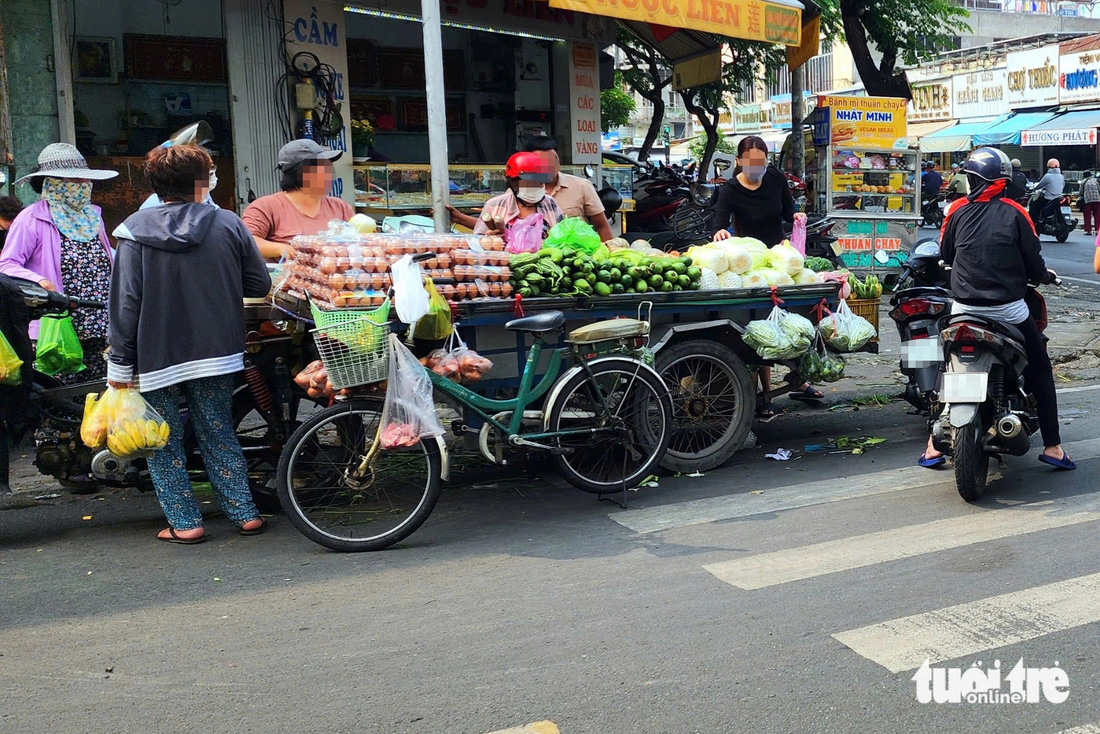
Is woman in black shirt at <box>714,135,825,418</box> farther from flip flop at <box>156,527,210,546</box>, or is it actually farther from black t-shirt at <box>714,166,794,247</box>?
flip flop at <box>156,527,210,546</box>

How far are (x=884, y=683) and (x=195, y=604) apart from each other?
Answer: 8.52 ft

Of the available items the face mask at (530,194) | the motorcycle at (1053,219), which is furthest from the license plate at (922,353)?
the motorcycle at (1053,219)

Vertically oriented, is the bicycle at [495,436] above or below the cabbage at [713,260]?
below

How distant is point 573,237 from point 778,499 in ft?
5.75

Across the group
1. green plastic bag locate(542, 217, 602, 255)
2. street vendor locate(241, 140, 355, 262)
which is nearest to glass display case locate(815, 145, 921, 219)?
green plastic bag locate(542, 217, 602, 255)

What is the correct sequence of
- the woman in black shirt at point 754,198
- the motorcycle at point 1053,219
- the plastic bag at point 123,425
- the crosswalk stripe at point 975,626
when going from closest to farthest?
the crosswalk stripe at point 975,626, the plastic bag at point 123,425, the woman in black shirt at point 754,198, the motorcycle at point 1053,219

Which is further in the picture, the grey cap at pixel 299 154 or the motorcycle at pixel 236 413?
the grey cap at pixel 299 154

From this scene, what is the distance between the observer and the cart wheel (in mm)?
5930

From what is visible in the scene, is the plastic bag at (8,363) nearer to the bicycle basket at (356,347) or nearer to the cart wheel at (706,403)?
the bicycle basket at (356,347)

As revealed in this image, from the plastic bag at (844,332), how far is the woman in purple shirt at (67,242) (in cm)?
404

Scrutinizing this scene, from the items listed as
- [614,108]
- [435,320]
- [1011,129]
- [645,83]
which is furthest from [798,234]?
[1011,129]

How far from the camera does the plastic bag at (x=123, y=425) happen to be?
15.0ft

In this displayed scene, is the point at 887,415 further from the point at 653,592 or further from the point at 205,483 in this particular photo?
the point at 205,483

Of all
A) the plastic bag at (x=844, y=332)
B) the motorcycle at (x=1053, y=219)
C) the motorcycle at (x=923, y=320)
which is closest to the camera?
the motorcycle at (x=923, y=320)
